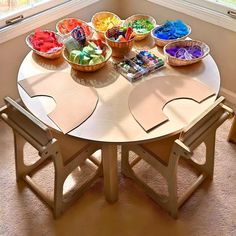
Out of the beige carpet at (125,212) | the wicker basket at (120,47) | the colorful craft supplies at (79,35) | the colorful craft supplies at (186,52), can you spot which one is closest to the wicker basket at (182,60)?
the colorful craft supplies at (186,52)

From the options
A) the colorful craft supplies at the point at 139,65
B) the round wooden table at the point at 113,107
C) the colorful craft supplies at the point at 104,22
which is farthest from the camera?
the colorful craft supplies at the point at 104,22

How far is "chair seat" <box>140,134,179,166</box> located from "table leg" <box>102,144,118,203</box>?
145 millimetres

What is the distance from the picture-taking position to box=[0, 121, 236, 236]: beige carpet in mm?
1738

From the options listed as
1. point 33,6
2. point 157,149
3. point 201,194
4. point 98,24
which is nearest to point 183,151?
point 157,149

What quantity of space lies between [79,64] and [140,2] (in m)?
1.05

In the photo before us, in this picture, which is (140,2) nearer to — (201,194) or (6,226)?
(201,194)

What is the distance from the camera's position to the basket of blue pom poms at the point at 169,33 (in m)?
1.80

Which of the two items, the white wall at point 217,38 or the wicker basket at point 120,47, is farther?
the white wall at point 217,38

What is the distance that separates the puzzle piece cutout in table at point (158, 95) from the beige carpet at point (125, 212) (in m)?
0.57

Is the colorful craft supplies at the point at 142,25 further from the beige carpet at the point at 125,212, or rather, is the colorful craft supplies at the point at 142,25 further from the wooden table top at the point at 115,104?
the beige carpet at the point at 125,212

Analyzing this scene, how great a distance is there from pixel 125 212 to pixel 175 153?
0.49 metres

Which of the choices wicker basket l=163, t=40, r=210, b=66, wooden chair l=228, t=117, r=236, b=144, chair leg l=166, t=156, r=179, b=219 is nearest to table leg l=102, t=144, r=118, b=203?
chair leg l=166, t=156, r=179, b=219

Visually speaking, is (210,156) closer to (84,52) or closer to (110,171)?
(110,171)

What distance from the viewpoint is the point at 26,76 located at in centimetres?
168
